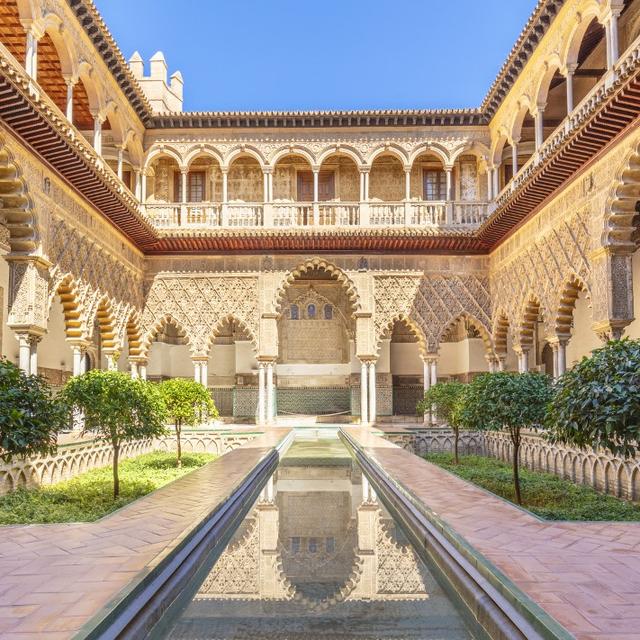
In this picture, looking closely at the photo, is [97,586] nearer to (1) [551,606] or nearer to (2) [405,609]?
(2) [405,609]

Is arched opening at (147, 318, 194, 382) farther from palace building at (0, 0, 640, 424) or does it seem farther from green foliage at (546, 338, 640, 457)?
green foliage at (546, 338, 640, 457)

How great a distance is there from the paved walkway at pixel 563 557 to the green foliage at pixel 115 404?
346cm

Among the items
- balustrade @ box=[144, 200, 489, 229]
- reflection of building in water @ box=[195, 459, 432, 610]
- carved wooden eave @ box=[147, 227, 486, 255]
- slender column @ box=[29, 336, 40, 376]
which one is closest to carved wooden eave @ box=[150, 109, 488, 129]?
balustrade @ box=[144, 200, 489, 229]

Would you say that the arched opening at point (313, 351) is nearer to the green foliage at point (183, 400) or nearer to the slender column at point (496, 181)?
the slender column at point (496, 181)

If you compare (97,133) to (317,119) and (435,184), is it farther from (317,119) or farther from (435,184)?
(435,184)

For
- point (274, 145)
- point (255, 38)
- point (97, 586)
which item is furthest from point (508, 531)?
point (255, 38)

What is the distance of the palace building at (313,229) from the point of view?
11.2m

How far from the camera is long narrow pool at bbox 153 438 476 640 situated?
3.26 metres

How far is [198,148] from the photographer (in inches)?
696

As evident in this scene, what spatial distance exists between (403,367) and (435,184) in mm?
6001

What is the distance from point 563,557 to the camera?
3949 mm

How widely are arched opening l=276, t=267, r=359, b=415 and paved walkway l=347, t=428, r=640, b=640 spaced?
14925mm

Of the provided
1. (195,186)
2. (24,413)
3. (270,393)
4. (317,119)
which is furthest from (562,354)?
(195,186)

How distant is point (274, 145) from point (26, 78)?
336 inches
